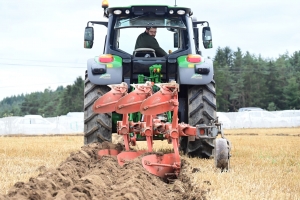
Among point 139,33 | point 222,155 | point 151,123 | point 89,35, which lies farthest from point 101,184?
point 89,35

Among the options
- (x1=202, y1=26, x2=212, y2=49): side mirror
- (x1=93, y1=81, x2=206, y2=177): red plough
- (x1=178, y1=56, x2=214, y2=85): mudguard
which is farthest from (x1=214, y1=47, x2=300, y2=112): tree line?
(x1=93, y1=81, x2=206, y2=177): red plough

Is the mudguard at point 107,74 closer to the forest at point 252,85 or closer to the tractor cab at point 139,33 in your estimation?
the tractor cab at point 139,33

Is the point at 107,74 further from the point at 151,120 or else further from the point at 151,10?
the point at 151,120

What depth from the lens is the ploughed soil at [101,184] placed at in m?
3.63

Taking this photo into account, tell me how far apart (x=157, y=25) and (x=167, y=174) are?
338 cm

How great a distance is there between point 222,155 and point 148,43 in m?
2.93

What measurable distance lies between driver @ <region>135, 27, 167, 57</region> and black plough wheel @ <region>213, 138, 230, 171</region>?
2694 millimetres

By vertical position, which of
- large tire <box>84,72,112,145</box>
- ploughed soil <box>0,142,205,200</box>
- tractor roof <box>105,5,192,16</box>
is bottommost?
ploughed soil <box>0,142,205,200</box>

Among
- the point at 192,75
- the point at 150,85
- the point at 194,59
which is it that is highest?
the point at 194,59

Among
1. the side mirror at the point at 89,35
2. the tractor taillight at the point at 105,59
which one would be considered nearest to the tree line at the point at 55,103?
the side mirror at the point at 89,35

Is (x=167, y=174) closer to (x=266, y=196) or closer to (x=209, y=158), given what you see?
(x=266, y=196)

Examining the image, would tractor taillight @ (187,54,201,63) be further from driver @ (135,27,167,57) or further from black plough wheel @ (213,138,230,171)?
black plough wheel @ (213,138,230,171)

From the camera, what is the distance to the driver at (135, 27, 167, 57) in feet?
27.7

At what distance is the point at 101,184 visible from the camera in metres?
4.19
